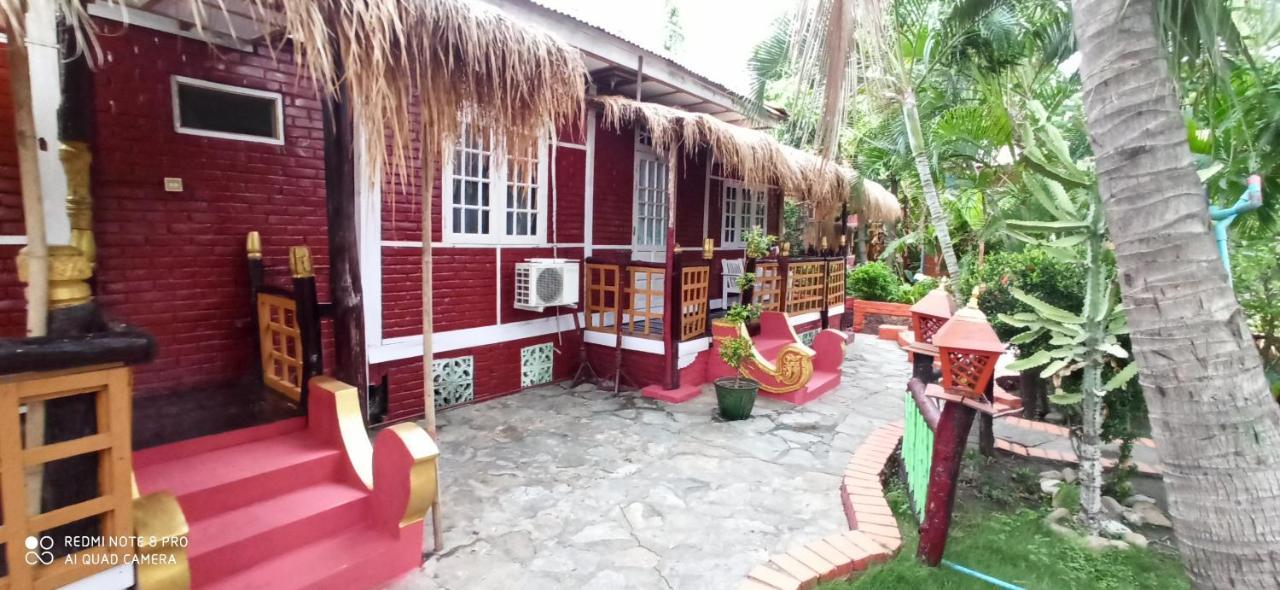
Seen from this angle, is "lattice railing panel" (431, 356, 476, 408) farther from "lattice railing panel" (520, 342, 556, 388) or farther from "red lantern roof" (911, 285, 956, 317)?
"red lantern roof" (911, 285, 956, 317)

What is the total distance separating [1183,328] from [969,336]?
2.36 feet

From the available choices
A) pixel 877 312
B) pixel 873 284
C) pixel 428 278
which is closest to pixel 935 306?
pixel 428 278

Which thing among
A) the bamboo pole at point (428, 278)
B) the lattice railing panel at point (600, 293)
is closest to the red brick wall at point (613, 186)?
the lattice railing panel at point (600, 293)

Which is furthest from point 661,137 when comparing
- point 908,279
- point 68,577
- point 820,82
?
point 908,279

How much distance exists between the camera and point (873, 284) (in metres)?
12.3

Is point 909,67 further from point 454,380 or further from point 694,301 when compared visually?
point 454,380

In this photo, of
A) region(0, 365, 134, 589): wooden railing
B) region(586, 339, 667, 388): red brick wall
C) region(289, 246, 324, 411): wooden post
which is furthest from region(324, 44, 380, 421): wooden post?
region(586, 339, 667, 388): red brick wall

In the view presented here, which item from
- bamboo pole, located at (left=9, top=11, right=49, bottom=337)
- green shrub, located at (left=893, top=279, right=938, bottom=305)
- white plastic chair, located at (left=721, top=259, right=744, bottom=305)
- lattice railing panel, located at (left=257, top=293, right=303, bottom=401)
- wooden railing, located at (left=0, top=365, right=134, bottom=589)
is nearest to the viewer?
wooden railing, located at (left=0, top=365, right=134, bottom=589)

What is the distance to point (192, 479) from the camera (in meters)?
Answer: 2.74

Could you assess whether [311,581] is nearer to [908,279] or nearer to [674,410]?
[674,410]

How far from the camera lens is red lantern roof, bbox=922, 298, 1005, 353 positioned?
256 centimetres

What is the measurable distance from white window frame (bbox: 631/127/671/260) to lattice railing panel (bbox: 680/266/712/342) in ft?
3.85

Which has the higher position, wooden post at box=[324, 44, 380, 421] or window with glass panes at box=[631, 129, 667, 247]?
window with glass panes at box=[631, 129, 667, 247]

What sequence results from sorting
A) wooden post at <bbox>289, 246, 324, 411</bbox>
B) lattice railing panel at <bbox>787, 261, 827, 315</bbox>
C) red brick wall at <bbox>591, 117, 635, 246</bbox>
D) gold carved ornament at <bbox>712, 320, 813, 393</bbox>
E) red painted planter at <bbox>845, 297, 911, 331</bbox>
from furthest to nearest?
red painted planter at <bbox>845, 297, 911, 331</bbox> < lattice railing panel at <bbox>787, 261, 827, 315</bbox> < red brick wall at <bbox>591, 117, 635, 246</bbox> < gold carved ornament at <bbox>712, 320, 813, 393</bbox> < wooden post at <bbox>289, 246, 324, 411</bbox>
